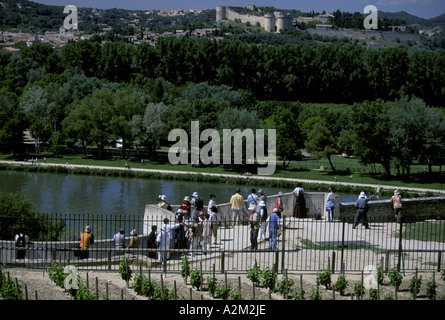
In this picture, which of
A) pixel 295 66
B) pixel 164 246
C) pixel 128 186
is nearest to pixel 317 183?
pixel 128 186

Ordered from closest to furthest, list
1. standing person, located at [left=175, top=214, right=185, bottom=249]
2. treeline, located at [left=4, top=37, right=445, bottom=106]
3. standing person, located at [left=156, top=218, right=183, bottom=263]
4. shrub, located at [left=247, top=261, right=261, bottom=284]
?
shrub, located at [left=247, top=261, right=261, bottom=284] < standing person, located at [left=156, top=218, right=183, bottom=263] < standing person, located at [left=175, top=214, right=185, bottom=249] < treeline, located at [left=4, top=37, right=445, bottom=106]

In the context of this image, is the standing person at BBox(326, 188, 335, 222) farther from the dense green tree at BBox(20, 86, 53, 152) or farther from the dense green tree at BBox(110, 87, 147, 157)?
the dense green tree at BBox(20, 86, 53, 152)

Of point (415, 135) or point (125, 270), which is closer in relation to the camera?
point (125, 270)

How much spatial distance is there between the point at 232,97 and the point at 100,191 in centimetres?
4088

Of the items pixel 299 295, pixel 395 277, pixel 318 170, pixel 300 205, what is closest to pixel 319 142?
pixel 318 170

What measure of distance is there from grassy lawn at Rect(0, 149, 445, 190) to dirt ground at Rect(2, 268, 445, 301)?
36.2 metres

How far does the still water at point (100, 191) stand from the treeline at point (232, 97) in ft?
38.2

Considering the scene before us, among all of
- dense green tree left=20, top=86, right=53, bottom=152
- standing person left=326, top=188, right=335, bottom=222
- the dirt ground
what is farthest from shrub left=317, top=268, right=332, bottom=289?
dense green tree left=20, top=86, right=53, bottom=152

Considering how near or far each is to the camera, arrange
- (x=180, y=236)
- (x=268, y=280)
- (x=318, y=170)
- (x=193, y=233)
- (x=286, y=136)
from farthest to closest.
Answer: (x=286, y=136), (x=318, y=170), (x=193, y=233), (x=180, y=236), (x=268, y=280)

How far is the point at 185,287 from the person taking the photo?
14.7 meters

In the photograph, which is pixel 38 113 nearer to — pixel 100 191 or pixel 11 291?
pixel 100 191

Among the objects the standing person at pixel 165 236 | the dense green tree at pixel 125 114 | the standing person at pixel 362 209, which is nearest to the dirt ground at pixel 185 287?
the standing person at pixel 165 236

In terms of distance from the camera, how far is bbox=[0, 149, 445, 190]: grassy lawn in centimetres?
5262
